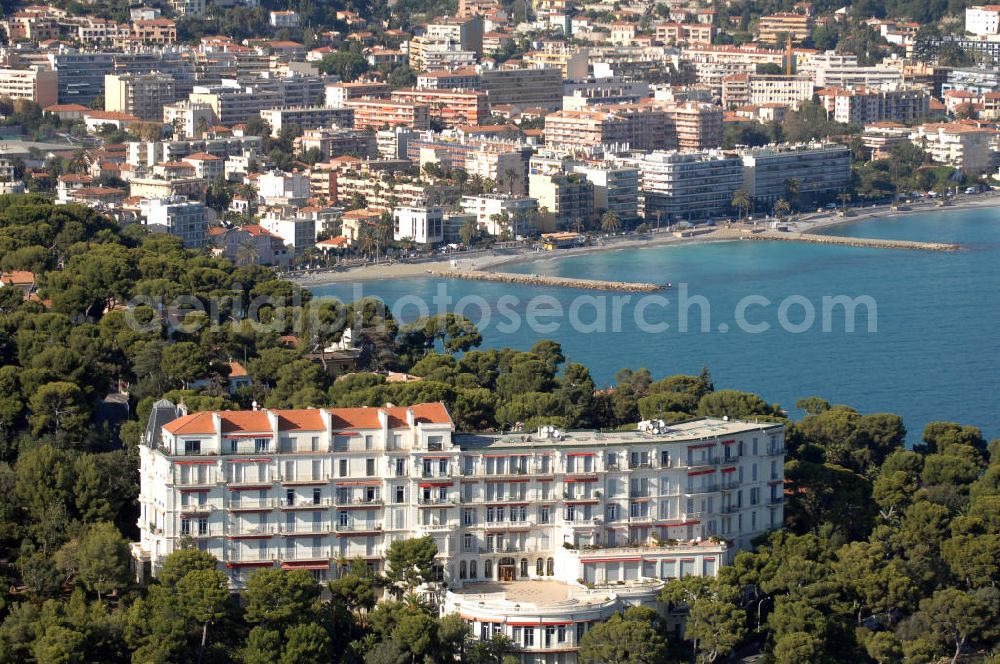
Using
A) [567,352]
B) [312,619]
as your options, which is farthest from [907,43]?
[312,619]

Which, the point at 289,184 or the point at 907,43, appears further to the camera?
the point at 907,43

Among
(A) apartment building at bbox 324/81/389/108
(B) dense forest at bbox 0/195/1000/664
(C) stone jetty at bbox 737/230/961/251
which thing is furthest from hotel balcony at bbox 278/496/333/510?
(A) apartment building at bbox 324/81/389/108

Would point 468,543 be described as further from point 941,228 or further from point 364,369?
point 941,228

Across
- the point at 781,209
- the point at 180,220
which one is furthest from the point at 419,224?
the point at 781,209

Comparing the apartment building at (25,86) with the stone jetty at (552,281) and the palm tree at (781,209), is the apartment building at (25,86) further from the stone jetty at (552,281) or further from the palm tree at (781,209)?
the palm tree at (781,209)

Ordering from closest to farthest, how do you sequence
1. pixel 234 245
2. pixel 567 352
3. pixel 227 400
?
pixel 227 400 → pixel 567 352 → pixel 234 245

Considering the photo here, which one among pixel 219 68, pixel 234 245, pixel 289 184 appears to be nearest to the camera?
pixel 234 245
